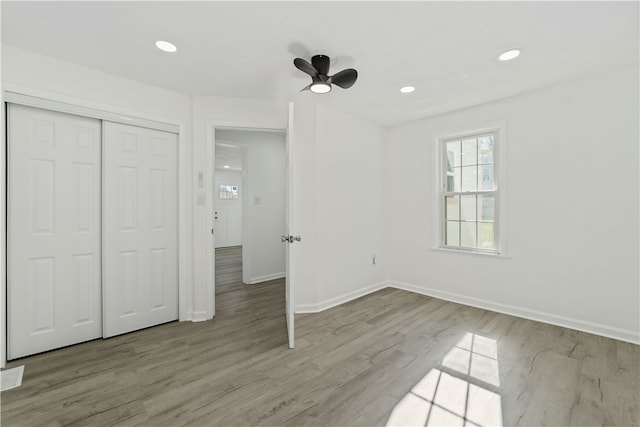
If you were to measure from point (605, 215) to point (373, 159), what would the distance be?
→ 2590 mm

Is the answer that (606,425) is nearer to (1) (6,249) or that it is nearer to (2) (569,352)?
(2) (569,352)

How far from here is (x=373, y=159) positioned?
423 cm

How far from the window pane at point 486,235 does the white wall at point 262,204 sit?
10.0ft

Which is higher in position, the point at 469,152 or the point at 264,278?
the point at 469,152

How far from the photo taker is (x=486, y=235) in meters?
3.56

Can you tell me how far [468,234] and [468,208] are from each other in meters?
0.34

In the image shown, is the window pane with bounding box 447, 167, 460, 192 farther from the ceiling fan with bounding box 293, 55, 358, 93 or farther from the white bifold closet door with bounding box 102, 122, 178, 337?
the white bifold closet door with bounding box 102, 122, 178, 337

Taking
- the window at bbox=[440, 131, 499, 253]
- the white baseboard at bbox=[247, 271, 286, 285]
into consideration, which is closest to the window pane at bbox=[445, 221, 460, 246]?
the window at bbox=[440, 131, 499, 253]

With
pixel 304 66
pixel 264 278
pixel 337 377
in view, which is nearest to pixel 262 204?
pixel 264 278

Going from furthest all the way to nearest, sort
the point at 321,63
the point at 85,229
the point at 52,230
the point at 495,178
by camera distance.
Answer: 1. the point at 495,178
2. the point at 85,229
3. the point at 52,230
4. the point at 321,63

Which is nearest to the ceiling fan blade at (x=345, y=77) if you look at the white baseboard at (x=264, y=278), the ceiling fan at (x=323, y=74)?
the ceiling fan at (x=323, y=74)

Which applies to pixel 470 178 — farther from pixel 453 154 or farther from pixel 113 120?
pixel 113 120

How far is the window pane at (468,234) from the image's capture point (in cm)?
368

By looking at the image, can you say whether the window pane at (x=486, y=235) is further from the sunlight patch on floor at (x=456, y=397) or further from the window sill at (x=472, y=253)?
the sunlight patch on floor at (x=456, y=397)
